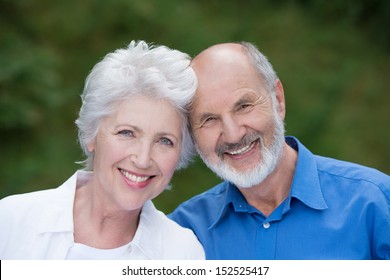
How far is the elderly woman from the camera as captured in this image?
2.34 meters

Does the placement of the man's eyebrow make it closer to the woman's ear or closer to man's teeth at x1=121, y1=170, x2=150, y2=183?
man's teeth at x1=121, y1=170, x2=150, y2=183

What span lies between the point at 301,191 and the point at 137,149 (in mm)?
711

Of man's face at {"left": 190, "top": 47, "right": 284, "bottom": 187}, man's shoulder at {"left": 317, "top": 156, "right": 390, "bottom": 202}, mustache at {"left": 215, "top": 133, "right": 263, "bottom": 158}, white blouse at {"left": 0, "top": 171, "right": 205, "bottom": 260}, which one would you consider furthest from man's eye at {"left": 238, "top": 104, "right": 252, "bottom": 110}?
white blouse at {"left": 0, "top": 171, "right": 205, "bottom": 260}

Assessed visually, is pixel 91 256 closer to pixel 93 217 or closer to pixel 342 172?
pixel 93 217

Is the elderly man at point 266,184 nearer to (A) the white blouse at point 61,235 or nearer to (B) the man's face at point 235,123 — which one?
(B) the man's face at point 235,123

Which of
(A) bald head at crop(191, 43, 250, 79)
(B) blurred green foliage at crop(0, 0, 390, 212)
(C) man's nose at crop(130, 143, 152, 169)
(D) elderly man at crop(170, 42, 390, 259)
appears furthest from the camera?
(B) blurred green foliage at crop(0, 0, 390, 212)

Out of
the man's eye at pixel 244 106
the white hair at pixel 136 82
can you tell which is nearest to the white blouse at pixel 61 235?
the white hair at pixel 136 82

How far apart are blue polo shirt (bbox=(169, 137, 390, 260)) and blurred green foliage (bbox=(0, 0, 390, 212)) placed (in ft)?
8.06

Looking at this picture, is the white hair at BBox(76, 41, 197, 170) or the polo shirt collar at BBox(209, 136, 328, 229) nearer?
the white hair at BBox(76, 41, 197, 170)

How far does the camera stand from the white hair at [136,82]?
2.37 m

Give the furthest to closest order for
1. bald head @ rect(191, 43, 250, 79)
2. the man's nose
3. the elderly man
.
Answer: bald head @ rect(191, 43, 250, 79), the elderly man, the man's nose

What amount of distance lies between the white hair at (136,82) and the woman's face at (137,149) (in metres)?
0.03

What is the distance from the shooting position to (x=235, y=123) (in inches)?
98.3
